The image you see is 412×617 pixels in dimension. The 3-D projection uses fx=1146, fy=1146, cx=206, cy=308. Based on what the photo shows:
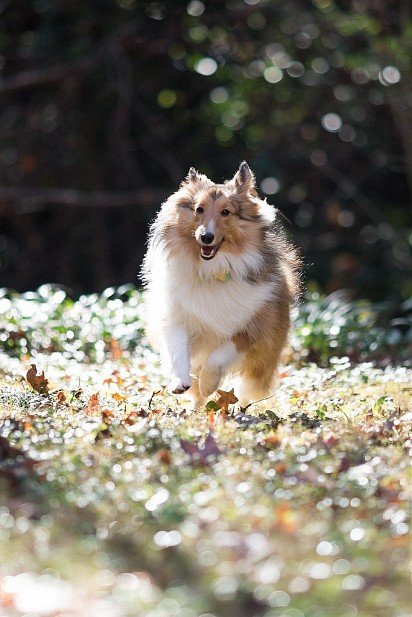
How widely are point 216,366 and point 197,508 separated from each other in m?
2.48

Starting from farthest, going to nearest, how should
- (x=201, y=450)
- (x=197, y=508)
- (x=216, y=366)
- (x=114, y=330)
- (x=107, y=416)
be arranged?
(x=114, y=330)
(x=216, y=366)
(x=107, y=416)
(x=201, y=450)
(x=197, y=508)

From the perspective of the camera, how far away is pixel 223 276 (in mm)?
6957

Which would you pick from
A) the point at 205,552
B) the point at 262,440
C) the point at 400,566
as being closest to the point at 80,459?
the point at 262,440

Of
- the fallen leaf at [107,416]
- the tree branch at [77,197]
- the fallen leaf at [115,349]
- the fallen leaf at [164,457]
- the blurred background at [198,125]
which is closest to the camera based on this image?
the fallen leaf at [164,457]

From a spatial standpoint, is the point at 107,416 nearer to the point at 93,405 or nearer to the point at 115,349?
the point at 93,405

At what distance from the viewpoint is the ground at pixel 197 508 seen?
3629 millimetres

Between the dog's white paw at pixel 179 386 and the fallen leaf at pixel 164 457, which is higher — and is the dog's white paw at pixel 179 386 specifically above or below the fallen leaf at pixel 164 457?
above

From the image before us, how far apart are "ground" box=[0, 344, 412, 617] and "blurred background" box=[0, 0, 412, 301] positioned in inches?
347

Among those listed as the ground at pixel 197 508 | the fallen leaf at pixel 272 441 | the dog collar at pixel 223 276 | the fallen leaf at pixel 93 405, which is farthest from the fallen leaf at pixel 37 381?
the fallen leaf at pixel 272 441

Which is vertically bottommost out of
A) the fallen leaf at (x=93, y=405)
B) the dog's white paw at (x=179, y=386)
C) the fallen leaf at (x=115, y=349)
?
the fallen leaf at (x=93, y=405)

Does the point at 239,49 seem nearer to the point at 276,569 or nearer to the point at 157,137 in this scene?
the point at 157,137

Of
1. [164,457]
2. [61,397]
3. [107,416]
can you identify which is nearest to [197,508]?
[164,457]

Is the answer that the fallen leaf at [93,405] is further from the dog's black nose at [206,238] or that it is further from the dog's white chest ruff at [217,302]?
the dog's black nose at [206,238]

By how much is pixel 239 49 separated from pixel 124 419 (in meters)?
10.3
